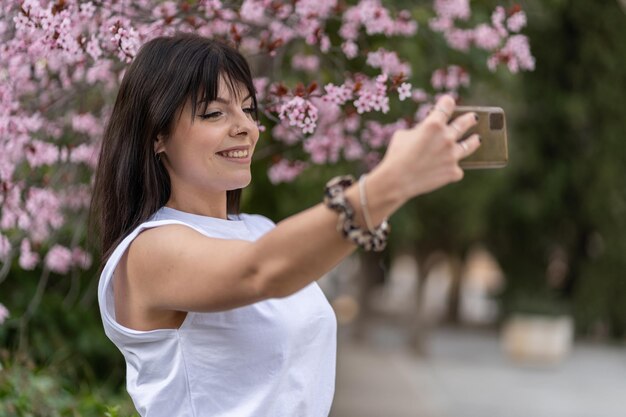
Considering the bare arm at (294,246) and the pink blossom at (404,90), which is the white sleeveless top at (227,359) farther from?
the pink blossom at (404,90)

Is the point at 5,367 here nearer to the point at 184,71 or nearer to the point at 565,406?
the point at 184,71

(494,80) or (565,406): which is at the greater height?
(494,80)

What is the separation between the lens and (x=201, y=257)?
1.68 meters

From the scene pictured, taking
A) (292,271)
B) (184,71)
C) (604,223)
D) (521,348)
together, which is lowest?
(521,348)

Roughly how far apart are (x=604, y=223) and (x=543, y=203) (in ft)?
4.06

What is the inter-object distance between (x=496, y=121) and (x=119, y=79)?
276 centimetres

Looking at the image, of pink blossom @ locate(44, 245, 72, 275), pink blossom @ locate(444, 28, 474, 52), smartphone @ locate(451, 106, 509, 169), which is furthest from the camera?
pink blossom @ locate(444, 28, 474, 52)

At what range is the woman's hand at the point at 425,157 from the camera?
1.45m

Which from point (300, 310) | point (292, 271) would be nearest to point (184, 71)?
point (300, 310)

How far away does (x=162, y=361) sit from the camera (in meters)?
1.95

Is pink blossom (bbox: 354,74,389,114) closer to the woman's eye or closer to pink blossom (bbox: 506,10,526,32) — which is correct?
pink blossom (bbox: 506,10,526,32)

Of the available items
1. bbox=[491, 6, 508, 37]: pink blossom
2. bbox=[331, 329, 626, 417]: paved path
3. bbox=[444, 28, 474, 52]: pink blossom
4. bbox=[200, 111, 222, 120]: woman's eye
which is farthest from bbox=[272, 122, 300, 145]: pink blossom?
bbox=[331, 329, 626, 417]: paved path

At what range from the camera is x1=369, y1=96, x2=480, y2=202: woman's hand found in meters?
1.45

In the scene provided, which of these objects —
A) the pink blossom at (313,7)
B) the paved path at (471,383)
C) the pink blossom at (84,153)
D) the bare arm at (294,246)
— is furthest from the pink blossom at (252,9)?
the paved path at (471,383)
